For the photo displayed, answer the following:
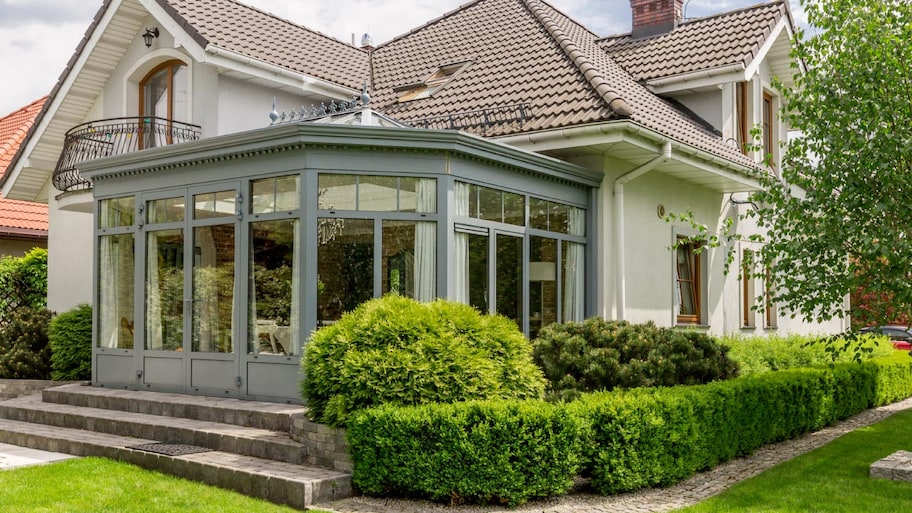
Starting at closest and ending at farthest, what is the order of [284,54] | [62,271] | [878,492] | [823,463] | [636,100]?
[878,492] < [823,463] < [636,100] < [284,54] < [62,271]

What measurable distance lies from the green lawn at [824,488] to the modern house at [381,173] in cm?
181

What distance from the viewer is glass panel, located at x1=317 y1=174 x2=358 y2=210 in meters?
9.83

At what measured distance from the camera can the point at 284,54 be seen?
15.4 meters

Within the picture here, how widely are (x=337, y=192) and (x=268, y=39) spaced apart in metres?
6.84

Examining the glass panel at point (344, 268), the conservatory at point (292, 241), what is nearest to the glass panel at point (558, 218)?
the conservatory at point (292, 241)

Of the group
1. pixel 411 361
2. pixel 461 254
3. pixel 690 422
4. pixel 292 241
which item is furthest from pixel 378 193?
pixel 690 422

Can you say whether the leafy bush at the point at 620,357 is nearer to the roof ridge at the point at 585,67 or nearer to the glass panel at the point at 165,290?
the roof ridge at the point at 585,67

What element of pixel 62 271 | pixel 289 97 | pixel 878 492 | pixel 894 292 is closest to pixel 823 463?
pixel 878 492

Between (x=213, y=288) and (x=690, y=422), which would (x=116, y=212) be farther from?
(x=690, y=422)

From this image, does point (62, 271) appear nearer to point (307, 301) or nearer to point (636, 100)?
point (307, 301)

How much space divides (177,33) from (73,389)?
19.0 ft

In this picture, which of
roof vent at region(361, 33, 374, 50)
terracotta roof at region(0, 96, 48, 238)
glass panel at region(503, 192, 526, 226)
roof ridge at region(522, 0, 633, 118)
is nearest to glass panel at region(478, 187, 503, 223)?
glass panel at region(503, 192, 526, 226)

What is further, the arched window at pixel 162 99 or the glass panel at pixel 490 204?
the arched window at pixel 162 99

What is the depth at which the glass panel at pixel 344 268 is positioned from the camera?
385 inches
